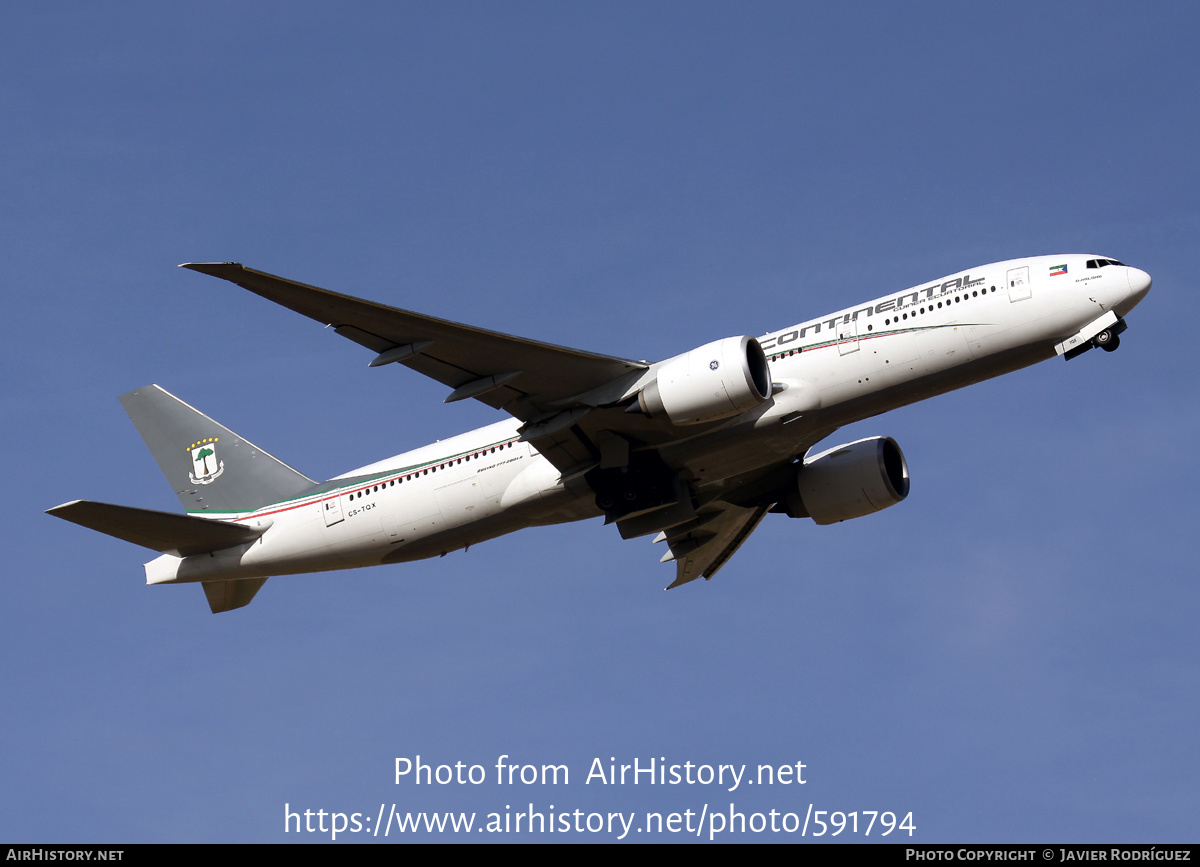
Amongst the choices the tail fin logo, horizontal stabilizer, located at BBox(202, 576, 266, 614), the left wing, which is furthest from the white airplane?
the left wing

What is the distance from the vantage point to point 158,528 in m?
31.9

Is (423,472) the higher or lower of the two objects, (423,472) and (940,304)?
the lower

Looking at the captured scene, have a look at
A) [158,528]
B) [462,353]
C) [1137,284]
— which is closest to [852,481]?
[1137,284]

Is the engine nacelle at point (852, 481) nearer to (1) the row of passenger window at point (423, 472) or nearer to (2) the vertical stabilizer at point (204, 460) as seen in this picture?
(1) the row of passenger window at point (423, 472)

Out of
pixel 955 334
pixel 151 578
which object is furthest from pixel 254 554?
pixel 955 334

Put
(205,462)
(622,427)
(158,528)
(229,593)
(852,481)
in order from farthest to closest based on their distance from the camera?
(205,462)
(229,593)
(852,481)
(158,528)
(622,427)

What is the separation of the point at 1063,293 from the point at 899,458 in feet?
25.8

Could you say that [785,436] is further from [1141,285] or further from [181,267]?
[181,267]

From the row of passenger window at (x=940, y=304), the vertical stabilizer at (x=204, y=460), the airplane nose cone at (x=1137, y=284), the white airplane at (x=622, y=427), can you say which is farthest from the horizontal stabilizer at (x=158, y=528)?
the airplane nose cone at (x=1137, y=284)

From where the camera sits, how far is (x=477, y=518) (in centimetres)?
3145

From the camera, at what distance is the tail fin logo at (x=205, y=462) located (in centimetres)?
3562

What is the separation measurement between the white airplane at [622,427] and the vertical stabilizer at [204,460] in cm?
10

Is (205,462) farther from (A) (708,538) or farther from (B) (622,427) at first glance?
(A) (708,538)

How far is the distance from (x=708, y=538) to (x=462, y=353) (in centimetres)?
1148
